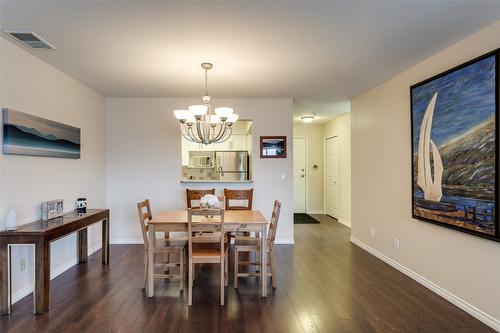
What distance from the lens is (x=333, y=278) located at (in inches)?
130

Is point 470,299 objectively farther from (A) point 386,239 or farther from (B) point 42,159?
(B) point 42,159

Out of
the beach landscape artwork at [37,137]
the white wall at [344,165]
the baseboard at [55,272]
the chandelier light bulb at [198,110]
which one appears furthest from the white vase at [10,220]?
the white wall at [344,165]

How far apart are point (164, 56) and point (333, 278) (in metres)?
3.08

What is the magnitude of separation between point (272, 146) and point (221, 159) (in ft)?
7.02

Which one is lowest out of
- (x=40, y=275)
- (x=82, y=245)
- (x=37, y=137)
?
(x=82, y=245)

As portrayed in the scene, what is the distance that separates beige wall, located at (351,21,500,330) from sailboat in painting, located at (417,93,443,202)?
0.29 m

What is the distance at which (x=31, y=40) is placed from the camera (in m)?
2.61

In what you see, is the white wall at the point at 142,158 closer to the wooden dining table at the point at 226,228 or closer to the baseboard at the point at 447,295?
the baseboard at the point at 447,295

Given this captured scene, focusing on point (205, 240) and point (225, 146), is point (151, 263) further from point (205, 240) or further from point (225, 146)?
point (225, 146)

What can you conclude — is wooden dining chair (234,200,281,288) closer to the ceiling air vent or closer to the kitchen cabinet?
the ceiling air vent

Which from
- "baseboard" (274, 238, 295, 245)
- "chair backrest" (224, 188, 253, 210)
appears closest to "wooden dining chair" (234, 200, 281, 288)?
"chair backrest" (224, 188, 253, 210)

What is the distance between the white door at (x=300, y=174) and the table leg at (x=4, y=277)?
6.42 metres

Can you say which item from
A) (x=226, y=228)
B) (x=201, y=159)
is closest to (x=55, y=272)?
(x=226, y=228)

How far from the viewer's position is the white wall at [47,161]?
106 inches
